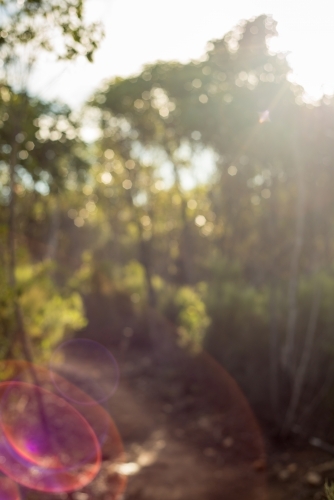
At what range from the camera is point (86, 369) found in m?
13.3

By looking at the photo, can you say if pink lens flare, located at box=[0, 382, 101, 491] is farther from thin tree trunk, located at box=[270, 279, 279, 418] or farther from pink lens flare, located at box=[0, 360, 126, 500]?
thin tree trunk, located at box=[270, 279, 279, 418]

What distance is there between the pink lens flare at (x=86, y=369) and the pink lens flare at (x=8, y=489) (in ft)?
9.50

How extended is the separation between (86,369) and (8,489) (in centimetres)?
718

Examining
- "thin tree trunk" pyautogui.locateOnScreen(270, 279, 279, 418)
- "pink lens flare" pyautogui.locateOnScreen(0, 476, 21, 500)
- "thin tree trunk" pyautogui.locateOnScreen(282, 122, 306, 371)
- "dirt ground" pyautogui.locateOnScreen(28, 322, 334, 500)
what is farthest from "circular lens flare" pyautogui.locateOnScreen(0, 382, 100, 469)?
"thin tree trunk" pyautogui.locateOnScreen(282, 122, 306, 371)

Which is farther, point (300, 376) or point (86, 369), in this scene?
point (86, 369)

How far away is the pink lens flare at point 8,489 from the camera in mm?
5938

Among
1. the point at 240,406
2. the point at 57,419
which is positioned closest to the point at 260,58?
the point at 240,406

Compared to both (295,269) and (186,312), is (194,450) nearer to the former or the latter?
(295,269)

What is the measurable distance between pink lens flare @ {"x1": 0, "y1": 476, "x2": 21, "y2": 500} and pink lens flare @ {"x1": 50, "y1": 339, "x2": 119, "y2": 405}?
2.89 m

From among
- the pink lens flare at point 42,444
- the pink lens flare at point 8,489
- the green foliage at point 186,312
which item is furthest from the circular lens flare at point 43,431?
the green foliage at point 186,312

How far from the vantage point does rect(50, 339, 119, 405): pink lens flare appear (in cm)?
1127

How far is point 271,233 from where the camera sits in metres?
9.12

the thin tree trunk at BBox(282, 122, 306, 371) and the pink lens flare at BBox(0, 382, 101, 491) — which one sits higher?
the thin tree trunk at BBox(282, 122, 306, 371)

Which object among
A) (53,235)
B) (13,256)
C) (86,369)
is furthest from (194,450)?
(53,235)
